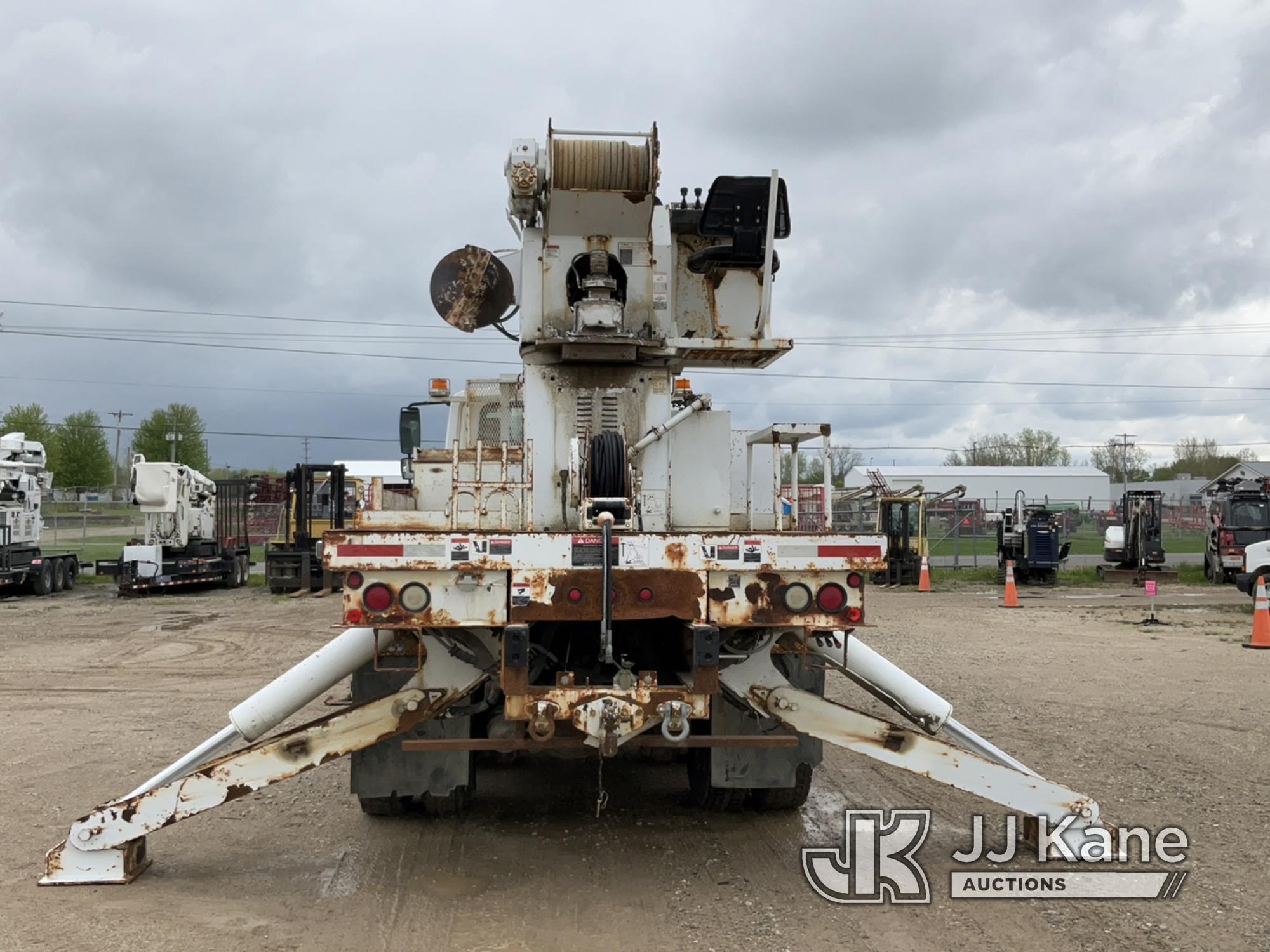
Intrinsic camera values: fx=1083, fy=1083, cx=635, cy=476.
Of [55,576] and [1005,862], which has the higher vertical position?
[55,576]

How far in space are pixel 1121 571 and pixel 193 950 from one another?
26824 mm

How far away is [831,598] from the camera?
502 cm

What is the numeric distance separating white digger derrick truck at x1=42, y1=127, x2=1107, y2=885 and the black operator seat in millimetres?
14

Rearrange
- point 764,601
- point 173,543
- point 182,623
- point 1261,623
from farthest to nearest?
point 173,543 < point 182,623 < point 1261,623 < point 764,601

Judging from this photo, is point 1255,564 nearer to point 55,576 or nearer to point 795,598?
point 795,598

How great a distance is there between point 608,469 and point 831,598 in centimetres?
155

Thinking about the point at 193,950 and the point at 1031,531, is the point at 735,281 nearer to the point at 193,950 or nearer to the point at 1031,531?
the point at 193,950

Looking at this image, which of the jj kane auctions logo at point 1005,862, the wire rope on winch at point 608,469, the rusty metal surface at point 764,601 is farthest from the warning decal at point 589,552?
the jj kane auctions logo at point 1005,862

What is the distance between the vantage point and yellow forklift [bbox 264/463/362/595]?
2444 centimetres

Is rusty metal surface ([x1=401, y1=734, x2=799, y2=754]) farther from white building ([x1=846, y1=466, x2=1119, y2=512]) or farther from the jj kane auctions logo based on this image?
white building ([x1=846, y1=466, x2=1119, y2=512])

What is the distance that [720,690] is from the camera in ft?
18.0

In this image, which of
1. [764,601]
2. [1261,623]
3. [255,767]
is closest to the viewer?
[764,601]

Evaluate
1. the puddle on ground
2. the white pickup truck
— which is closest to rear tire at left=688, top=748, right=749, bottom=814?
the puddle on ground

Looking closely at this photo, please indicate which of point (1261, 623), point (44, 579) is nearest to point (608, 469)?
point (1261, 623)
